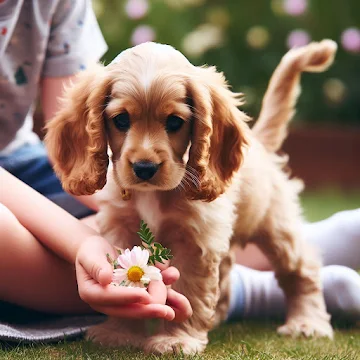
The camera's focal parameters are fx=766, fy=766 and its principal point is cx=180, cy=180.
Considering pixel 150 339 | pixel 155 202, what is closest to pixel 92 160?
pixel 155 202

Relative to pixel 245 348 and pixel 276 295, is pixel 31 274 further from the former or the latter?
pixel 276 295

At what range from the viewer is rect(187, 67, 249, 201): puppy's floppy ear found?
1.95 m

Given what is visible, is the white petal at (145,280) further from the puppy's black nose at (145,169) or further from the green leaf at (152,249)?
the puppy's black nose at (145,169)

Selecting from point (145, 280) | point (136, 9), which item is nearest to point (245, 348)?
point (145, 280)

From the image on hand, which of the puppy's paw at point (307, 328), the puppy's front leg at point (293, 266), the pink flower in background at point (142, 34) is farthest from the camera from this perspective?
the pink flower in background at point (142, 34)

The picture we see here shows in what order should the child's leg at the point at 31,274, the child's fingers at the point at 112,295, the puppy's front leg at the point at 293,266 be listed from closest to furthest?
1. the child's fingers at the point at 112,295
2. the child's leg at the point at 31,274
3. the puppy's front leg at the point at 293,266

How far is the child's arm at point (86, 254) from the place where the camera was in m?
1.81

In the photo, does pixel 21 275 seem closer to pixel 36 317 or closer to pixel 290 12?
pixel 36 317

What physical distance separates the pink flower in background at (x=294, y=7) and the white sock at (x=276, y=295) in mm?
3920

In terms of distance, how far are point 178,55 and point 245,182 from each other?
1.72 ft

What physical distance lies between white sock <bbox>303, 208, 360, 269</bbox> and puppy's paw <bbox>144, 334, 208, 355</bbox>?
3.23 feet

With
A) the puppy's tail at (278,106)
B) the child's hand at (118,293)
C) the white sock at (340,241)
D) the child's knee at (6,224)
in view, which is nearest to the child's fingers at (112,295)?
the child's hand at (118,293)

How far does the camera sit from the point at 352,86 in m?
6.46

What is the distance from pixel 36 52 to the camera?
8.80 feet
